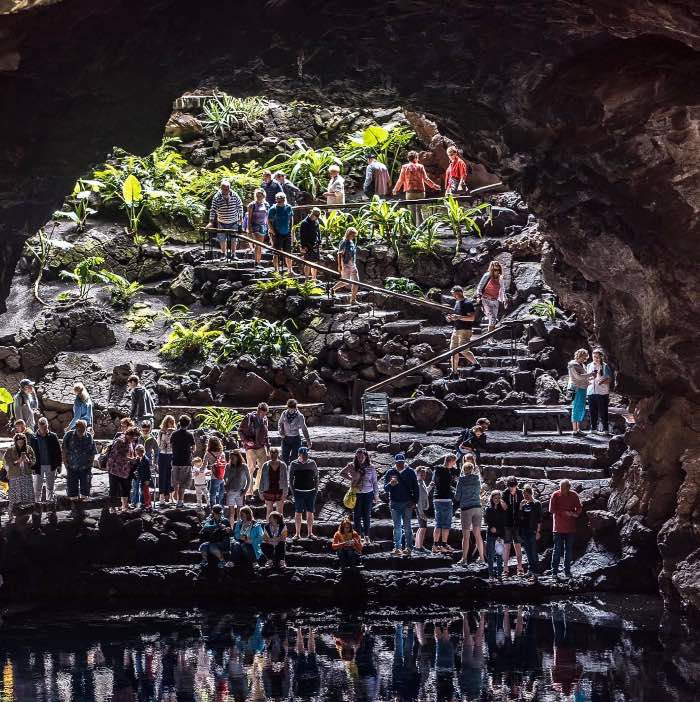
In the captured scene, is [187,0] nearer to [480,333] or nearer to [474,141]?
[474,141]

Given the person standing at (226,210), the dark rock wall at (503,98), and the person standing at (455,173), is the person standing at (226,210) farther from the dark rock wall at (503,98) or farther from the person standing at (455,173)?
the dark rock wall at (503,98)

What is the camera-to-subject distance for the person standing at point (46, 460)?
1856 cm

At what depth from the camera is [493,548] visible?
17359 mm

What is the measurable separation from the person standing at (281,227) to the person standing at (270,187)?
83cm

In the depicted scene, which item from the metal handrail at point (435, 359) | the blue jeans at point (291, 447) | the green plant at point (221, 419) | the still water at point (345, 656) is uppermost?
the metal handrail at point (435, 359)

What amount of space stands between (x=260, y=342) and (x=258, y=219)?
10.1ft

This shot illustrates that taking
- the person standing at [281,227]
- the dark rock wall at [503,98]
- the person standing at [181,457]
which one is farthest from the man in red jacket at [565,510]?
the person standing at [281,227]

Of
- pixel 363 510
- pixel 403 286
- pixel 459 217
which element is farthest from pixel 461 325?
pixel 363 510

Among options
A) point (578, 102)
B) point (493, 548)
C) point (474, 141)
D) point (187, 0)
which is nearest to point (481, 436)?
point (493, 548)

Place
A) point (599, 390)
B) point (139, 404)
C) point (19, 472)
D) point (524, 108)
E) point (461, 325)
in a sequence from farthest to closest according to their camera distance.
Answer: point (461, 325)
point (139, 404)
point (599, 390)
point (19, 472)
point (524, 108)

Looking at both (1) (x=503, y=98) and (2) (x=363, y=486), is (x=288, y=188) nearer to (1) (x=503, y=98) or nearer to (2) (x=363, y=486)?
(2) (x=363, y=486)

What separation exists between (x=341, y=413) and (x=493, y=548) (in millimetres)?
7223

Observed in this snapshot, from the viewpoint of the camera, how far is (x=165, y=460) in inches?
746

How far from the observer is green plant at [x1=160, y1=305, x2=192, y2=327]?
26984mm
